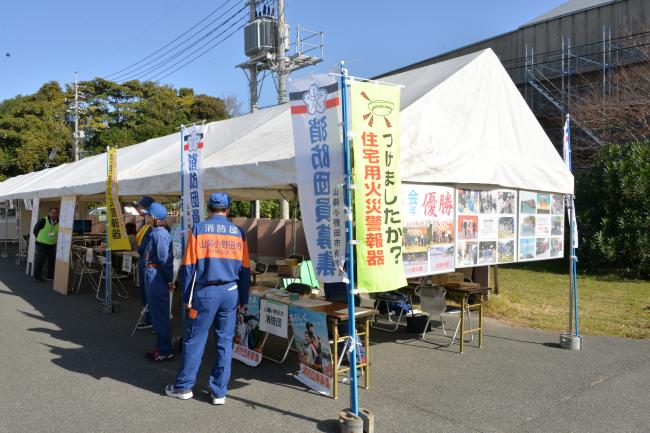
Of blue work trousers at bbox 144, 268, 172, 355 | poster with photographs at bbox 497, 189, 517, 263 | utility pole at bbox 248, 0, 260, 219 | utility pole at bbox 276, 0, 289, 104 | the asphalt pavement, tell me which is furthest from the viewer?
utility pole at bbox 248, 0, 260, 219

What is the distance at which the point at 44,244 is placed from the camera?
11.5 meters

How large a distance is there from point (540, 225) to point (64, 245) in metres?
8.43

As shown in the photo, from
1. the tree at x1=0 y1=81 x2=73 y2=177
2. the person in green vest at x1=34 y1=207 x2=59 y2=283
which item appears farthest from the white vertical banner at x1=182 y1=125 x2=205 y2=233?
the tree at x1=0 y1=81 x2=73 y2=177

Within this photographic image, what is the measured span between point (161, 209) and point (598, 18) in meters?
18.4

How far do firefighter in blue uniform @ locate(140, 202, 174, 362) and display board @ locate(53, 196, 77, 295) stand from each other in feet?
16.4

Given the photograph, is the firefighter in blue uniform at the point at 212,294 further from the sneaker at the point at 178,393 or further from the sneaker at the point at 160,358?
the sneaker at the point at 160,358

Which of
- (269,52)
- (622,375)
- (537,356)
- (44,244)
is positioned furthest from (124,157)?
(622,375)

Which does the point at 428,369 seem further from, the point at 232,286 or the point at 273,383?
the point at 232,286

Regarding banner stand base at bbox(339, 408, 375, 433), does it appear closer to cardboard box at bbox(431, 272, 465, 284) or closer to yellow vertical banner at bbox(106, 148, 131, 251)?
cardboard box at bbox(431, 272, 465, 284)

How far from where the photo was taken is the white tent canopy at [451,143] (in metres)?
4.91

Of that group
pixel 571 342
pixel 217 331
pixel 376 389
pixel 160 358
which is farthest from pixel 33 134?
pixel 571 342

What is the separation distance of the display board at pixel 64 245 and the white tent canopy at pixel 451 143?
3.39 metres

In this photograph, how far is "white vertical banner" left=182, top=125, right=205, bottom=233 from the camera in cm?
561

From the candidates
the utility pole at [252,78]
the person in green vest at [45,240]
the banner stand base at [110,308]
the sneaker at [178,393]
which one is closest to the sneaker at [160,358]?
the sneaker at [178,393]
